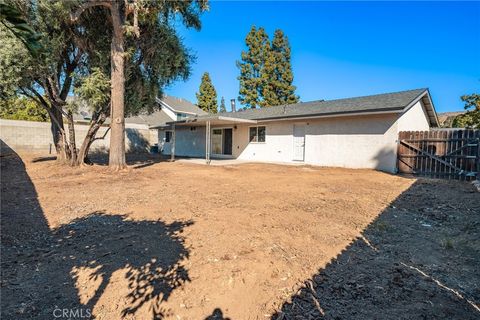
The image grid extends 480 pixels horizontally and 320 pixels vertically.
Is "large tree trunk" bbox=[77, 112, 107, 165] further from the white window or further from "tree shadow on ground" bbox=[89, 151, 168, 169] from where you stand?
the white window

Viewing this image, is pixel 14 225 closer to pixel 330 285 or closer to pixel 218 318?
pixel 218 318

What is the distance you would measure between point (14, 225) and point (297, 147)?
1271cm

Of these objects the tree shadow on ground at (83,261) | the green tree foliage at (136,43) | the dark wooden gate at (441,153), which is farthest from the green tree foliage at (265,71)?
the tree shadow on ground at (83,261)

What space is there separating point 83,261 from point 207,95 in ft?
116

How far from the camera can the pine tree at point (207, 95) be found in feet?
121

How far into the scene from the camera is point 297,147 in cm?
1490

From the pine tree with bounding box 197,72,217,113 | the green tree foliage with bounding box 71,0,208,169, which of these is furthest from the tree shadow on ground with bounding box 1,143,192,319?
the pine tree with bounding box 197,72,217,113

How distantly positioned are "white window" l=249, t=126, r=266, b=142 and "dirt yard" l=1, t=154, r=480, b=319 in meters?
10.3

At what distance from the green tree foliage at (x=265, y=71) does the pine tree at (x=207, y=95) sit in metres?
6.17

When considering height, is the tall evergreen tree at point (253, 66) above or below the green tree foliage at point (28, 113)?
above

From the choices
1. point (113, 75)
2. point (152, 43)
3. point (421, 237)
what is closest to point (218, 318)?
point (421, 237)

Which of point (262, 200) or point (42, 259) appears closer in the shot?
point (42, 259)

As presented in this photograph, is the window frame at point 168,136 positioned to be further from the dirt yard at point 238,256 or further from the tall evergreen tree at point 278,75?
the dirt yard at point 238,256

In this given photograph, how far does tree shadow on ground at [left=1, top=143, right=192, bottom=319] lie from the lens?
8.41 ft
